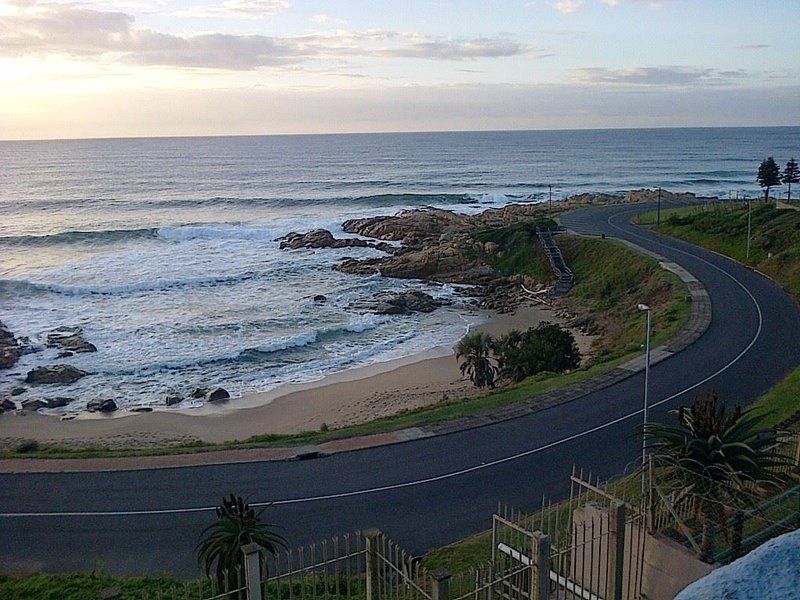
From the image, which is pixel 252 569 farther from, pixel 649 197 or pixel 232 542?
pixel 649 197

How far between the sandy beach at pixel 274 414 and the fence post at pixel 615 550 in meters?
15.7

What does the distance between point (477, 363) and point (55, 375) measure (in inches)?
672

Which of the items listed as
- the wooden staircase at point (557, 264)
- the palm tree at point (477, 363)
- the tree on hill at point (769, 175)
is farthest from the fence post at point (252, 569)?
the tree on hill at point (769, 175)

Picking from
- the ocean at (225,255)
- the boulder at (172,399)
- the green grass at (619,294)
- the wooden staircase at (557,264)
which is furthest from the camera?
the wooden staircase at (557,264)

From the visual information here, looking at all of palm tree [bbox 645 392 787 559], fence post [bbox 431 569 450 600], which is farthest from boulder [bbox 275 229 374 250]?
fence post [bbox 431 569 450 600]

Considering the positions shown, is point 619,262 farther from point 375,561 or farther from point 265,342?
point 375,561

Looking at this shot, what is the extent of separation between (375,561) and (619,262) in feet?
115

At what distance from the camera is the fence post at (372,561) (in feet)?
28.6

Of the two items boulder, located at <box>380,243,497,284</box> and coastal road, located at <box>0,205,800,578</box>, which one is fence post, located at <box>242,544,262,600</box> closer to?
coastal road, located at <box>0,205,800,578</box>

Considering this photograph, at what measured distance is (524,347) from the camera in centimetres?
2905

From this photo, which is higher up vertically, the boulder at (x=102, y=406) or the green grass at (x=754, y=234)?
the green grass at (x=754, y=234)

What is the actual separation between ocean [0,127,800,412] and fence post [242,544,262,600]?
19.9 meters

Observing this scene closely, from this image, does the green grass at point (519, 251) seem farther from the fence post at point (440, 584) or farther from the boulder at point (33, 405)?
the fence post at point (440, 584)

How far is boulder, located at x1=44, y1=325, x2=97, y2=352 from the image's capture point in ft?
112
